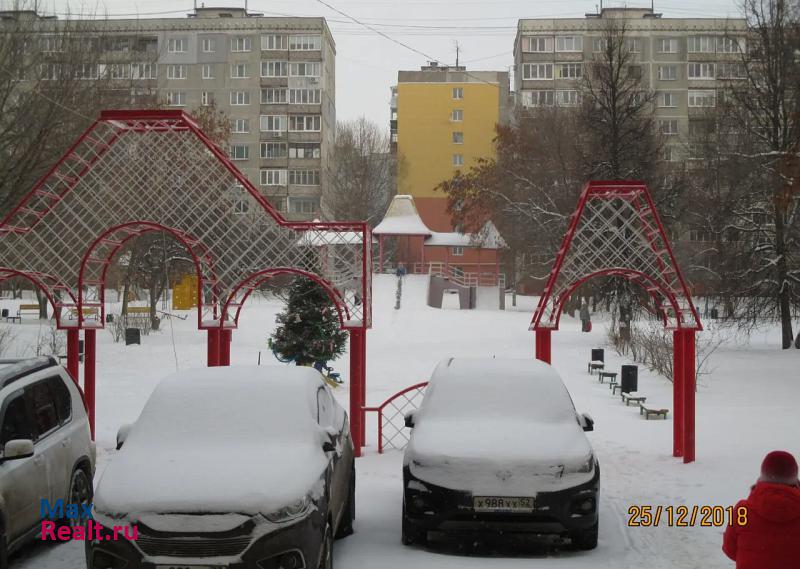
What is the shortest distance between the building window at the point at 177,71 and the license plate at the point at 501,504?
7370cm

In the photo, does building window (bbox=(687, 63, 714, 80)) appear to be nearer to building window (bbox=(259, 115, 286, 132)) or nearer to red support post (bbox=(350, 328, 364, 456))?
building window (bbox=(259, 115, 286, 132))

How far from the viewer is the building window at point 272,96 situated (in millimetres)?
76438

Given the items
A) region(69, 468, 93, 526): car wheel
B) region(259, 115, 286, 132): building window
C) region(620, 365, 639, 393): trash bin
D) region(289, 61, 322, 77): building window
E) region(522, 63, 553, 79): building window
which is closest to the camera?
region(69, 468, 93, 526): car wheel

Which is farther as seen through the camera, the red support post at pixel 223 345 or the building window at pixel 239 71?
the building window at pixel 239 71

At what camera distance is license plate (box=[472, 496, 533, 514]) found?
8250mm

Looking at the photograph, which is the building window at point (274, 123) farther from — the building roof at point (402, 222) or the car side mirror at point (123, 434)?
the car side mirror at point (123, 434)

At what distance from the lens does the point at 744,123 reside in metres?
33.8

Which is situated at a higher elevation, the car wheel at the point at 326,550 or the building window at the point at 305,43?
the building window at the point at 305,43

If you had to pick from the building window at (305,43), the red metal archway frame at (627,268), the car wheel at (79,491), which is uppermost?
the building window at (305,43)

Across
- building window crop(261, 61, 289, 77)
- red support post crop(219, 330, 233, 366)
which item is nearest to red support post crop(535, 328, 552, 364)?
red support post crop(219, 330, 233, 366)

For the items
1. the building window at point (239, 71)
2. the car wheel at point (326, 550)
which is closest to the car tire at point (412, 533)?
the car wheel at point (326, 550)

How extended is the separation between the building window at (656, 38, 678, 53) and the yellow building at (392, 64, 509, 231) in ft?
44.0

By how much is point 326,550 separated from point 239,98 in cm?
7304

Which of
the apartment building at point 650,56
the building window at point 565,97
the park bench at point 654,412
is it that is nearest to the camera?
the park bench at point 654,412
